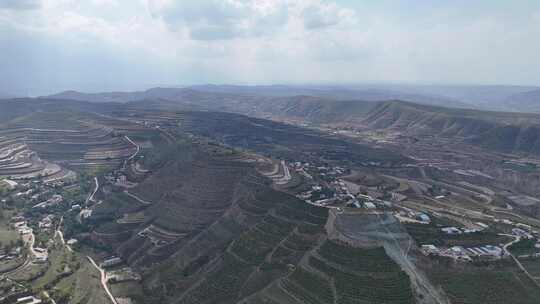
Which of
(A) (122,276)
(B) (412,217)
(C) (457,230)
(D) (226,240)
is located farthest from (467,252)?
(A) (122,276)

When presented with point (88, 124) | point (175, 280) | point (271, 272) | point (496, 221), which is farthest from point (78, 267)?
point (88, 124)

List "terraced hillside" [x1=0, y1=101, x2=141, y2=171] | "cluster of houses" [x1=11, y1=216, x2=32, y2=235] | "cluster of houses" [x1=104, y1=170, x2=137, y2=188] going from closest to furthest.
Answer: "cluster of houses" [x1=11, y1=216, x2=32, y2=235] → "cluster of houses" [x1=104, y1=170, x2=137, y2=188] → "terraced hillside" [x1=0, y1=101, x2=141, y2=171]

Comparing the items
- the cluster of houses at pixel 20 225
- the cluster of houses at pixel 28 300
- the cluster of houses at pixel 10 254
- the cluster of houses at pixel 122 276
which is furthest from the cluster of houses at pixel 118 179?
the cluster of houses at pixel 28 300

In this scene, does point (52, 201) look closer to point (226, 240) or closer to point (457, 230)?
point (226, 240)

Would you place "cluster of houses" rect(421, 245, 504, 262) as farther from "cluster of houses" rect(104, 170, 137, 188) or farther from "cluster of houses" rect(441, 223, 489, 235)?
"cluster of houses" rect(104, 170, 137, 188)

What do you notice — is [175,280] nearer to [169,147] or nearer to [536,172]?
[169,147]

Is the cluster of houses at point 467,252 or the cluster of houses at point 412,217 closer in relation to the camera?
the cluster of houses at point 467,252

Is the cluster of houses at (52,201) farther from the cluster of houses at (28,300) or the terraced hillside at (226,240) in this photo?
the cluster of houses at (28,300)

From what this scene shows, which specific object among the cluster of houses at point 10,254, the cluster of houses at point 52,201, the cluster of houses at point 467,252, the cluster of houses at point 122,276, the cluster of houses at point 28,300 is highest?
the cluster of houses at point 467,252

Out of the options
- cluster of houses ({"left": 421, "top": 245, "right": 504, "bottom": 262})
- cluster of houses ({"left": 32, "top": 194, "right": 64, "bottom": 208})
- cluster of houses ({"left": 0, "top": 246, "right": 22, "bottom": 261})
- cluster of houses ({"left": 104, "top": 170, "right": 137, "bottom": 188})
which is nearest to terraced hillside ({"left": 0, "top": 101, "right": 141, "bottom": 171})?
cluster of houses ({"left": 104, "top": 170, "right": 137, "bottom": 188})
